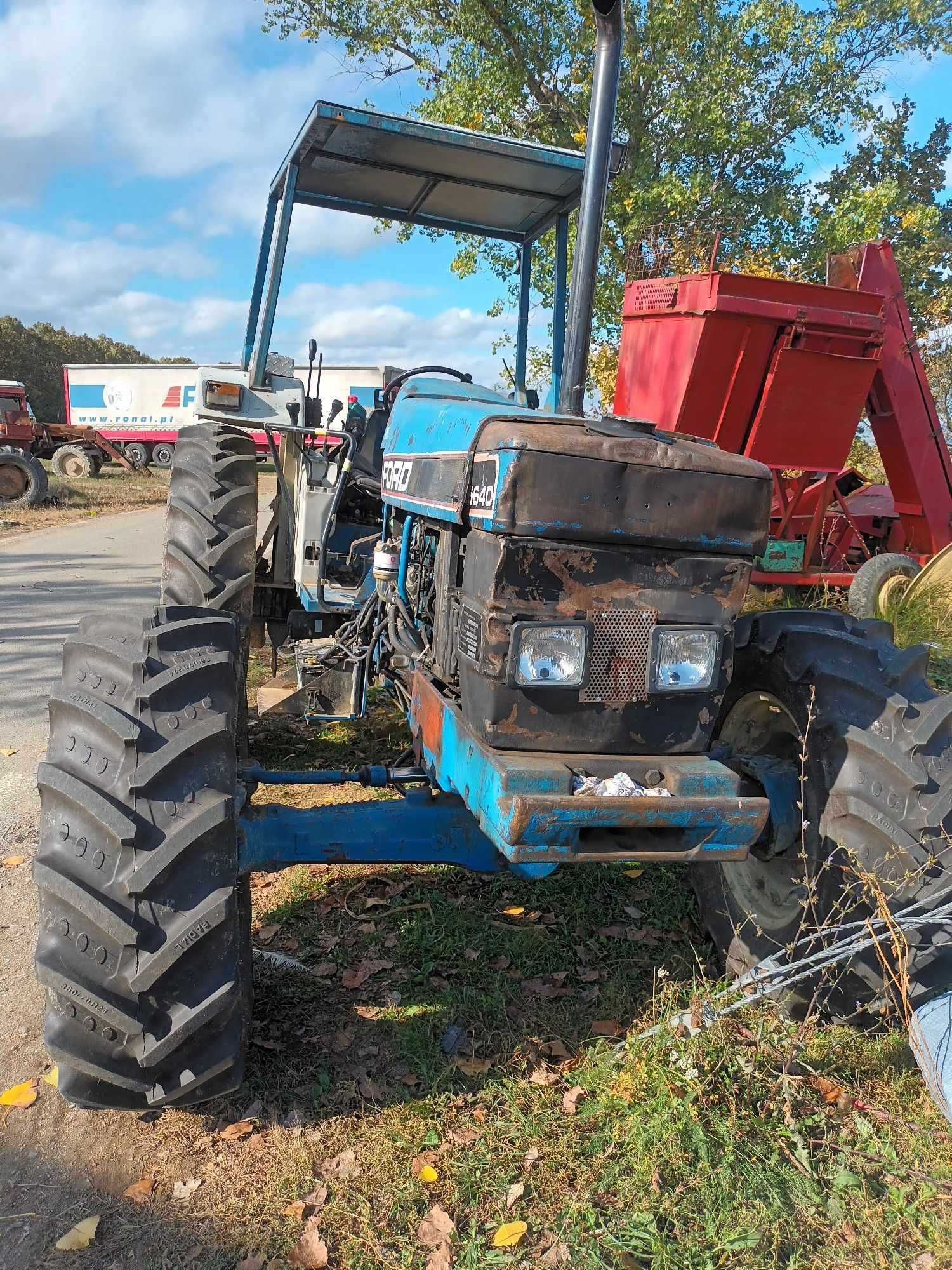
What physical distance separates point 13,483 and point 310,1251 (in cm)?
1508

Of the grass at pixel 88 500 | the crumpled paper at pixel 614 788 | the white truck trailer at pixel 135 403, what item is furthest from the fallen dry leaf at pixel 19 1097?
the white truck trailer at pixel 135 403

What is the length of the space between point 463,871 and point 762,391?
14.0ft

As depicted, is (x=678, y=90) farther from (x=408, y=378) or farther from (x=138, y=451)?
(x=138, y=451)

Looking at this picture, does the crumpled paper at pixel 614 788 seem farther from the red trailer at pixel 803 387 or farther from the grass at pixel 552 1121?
the red trailer at pixel 803 387

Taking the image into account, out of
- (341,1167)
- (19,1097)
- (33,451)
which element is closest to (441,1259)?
(341,1167)

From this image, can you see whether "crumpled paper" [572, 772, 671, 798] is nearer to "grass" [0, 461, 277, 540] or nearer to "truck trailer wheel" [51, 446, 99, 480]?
"grass" [0, 461, 277, 540]

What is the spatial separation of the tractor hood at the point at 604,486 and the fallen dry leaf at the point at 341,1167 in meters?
1.53

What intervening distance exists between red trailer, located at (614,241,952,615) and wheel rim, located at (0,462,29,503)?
37.3 ft

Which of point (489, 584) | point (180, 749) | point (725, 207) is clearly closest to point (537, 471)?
point (489, 584)

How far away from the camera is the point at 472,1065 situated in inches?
100

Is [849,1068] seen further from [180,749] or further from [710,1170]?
[180,749]

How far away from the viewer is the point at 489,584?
6.92 ft

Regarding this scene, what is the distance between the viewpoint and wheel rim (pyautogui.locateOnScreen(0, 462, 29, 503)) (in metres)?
14.7

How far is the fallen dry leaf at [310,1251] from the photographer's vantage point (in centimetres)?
193
